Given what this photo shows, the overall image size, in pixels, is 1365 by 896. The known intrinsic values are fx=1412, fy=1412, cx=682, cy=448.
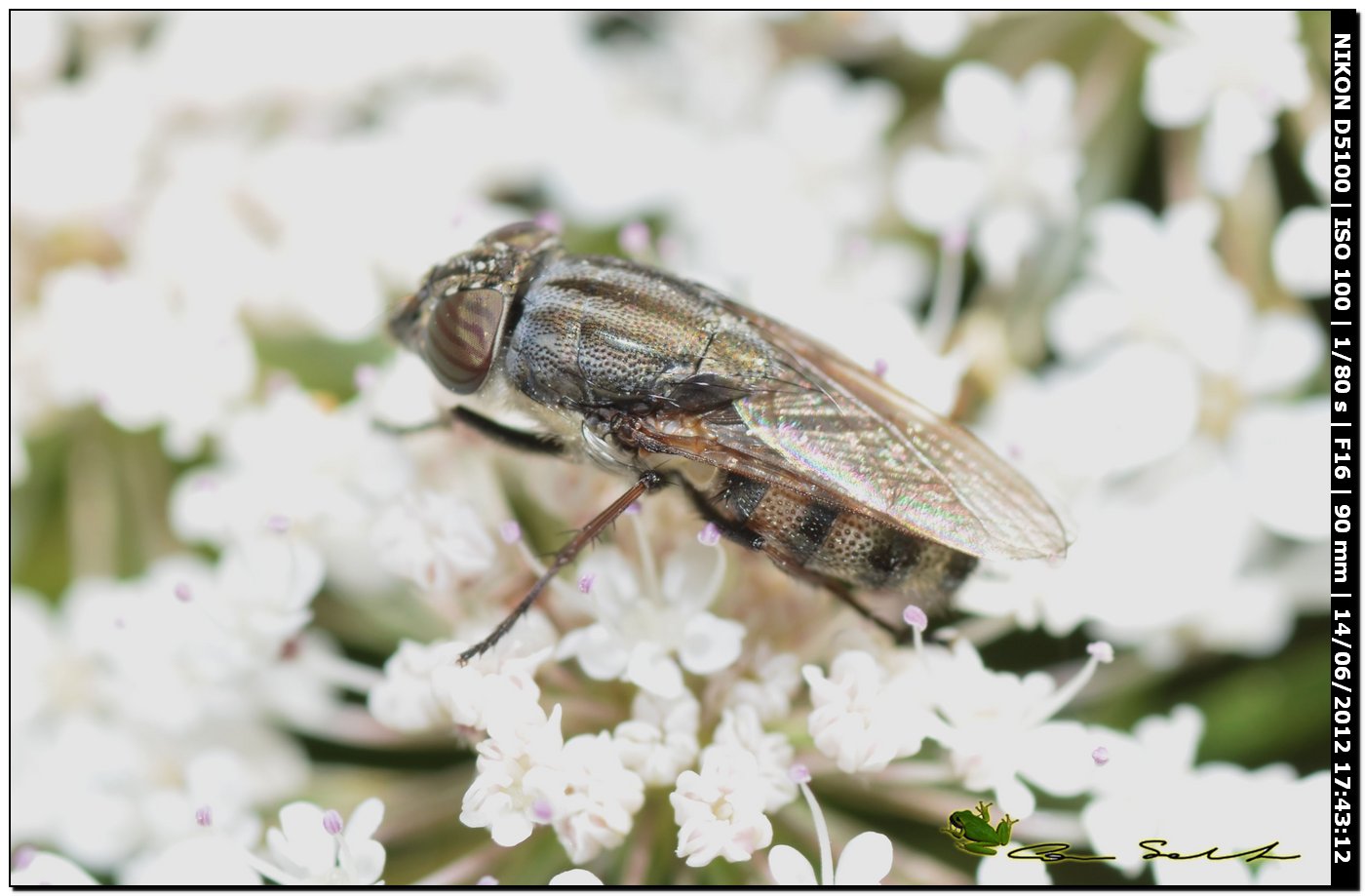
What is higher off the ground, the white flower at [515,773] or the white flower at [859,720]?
the white flower at [859,720]

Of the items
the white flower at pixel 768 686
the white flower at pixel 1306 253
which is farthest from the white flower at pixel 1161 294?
the white flower at pixel 768 686

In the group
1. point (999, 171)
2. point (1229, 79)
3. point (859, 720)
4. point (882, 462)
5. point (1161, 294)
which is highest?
point (1229, 79)

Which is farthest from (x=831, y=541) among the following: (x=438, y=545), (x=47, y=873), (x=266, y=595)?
(x=47, y=873)

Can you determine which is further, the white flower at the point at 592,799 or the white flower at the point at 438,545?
the white flower at the point at 438,545

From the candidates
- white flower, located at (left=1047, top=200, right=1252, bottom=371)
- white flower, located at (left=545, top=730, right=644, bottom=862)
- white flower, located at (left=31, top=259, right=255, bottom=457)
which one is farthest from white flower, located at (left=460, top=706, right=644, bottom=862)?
white flower, located at (left=1047, top=200, right=1252, bottom=371)

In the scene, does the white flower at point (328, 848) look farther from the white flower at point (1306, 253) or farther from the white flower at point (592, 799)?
the white flower at point (1306, 253)

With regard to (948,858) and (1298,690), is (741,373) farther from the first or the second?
(1298,690)
